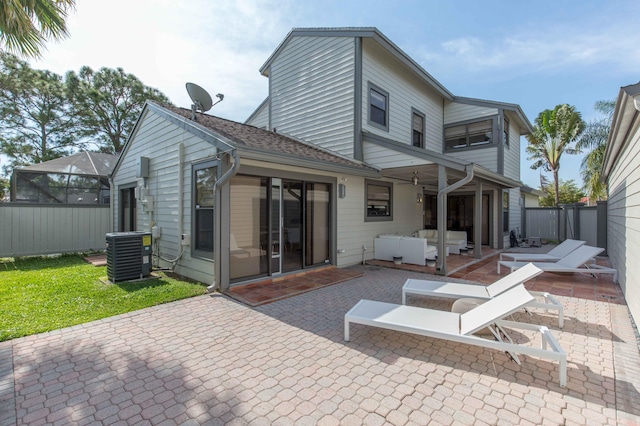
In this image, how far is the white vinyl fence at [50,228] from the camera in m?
9.23

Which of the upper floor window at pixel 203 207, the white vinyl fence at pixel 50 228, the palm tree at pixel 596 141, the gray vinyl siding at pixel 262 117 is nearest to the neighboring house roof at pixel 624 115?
the upper floor window at pixel 203 207

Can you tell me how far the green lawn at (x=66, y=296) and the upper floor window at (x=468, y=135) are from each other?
11.6m

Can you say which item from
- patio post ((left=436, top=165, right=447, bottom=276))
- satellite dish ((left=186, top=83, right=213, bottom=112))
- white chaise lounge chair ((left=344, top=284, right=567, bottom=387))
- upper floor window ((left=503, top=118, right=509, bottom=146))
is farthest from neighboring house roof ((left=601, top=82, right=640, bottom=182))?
satellite dish ((left=186, top=83, right=213, bottom=112))

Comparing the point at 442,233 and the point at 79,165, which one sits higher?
the point at 79,165

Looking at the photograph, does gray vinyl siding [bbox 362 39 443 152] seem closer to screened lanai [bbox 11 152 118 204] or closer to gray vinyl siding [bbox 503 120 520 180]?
gray vinyl siding [bbox 503 120 520 180]

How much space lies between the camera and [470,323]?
3.26 m

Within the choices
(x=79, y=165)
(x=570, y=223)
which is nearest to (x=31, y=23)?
(x=79, y=165)

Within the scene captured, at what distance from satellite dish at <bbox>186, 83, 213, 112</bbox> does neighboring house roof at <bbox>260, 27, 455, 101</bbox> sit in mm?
4492

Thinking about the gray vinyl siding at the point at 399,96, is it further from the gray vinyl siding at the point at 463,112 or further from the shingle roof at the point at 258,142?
the shingle roof at the point at 258,142

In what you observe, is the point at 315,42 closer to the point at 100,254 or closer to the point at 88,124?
the point at 100,254

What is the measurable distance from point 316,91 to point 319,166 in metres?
4.08

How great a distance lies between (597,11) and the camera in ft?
23.7

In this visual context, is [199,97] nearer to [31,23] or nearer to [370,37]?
[31,23]

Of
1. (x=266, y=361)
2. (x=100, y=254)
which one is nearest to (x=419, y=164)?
(x=266, y=361)
